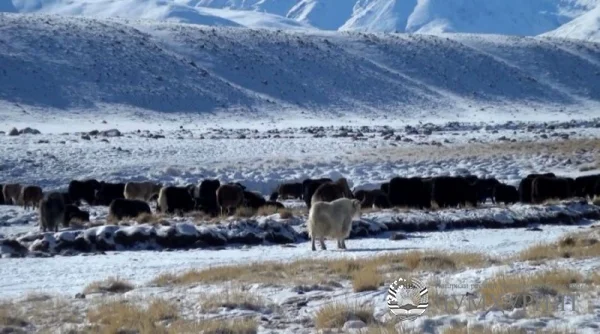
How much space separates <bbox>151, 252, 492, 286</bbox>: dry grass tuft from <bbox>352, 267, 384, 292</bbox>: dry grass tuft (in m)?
0.12

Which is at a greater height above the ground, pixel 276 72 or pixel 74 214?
pixel 276 72

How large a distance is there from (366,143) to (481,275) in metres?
39.8

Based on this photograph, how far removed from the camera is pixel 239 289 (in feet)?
40.8

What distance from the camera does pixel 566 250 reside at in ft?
48.8

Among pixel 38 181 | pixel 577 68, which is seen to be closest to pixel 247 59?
pixel 577 68

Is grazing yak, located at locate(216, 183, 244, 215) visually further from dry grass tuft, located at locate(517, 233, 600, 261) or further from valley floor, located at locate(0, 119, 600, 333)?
dry grass tuft, located at locate(517, 233, 600, 261)

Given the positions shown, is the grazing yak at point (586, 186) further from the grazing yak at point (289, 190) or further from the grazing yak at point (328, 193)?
the grazing yak at point (328, 193)

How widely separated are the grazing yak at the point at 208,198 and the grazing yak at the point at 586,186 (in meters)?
11.7

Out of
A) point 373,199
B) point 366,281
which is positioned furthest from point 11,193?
point 366,281

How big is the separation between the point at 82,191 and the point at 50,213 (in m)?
9.88

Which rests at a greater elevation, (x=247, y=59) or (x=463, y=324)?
(x=247, y=59)

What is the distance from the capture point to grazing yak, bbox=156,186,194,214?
26.9 meters

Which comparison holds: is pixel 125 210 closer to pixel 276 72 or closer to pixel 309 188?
pixel 309 188

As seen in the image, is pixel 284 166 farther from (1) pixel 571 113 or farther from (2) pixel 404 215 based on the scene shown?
(1) pixel 571 113
